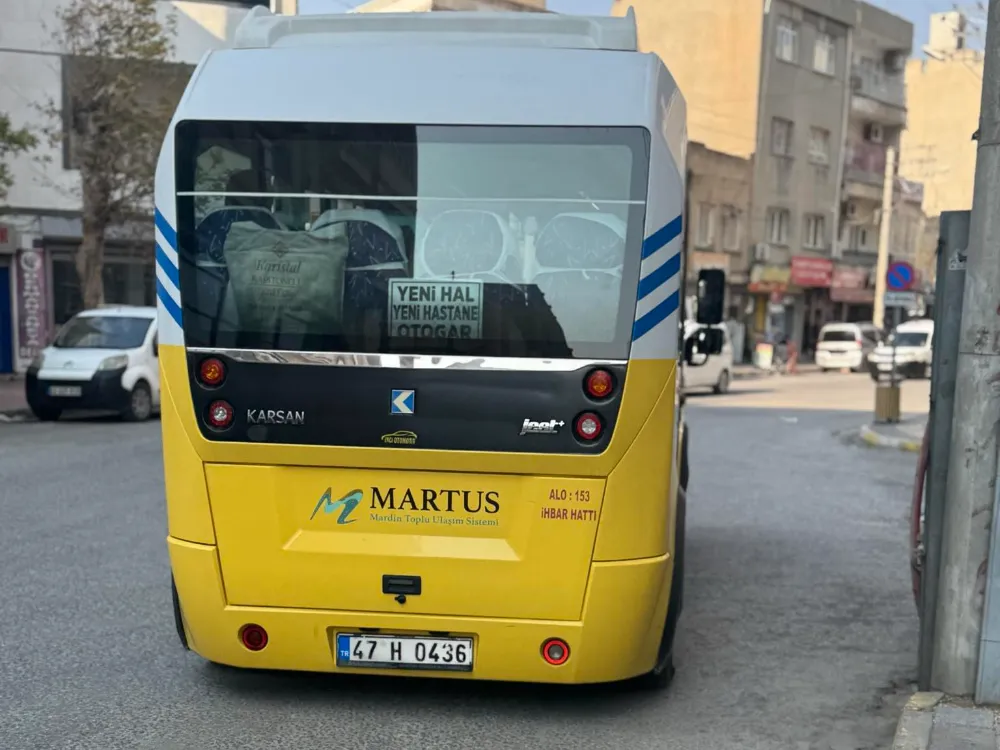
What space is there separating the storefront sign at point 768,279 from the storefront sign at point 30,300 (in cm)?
2602

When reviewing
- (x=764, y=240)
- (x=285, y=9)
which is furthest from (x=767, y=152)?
(x=285, y=9)

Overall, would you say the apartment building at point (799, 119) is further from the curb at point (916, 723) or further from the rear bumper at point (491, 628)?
the rear bumper at point (491, 628)

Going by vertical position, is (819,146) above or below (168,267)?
above

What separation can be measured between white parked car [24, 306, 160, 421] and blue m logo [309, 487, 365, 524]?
462 inches

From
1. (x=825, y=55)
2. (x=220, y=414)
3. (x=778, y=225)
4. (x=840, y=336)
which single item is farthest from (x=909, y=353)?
(x=220, y=414)

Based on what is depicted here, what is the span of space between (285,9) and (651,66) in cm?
2248

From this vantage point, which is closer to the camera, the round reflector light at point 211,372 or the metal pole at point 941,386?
the round reflector light at point 211,372

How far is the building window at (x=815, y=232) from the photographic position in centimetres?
4403

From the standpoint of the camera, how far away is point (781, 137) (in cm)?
4225

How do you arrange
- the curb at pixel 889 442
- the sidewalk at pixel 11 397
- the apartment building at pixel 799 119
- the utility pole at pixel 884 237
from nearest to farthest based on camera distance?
the curb at pixel 889 442 < the sidewalk at pixel 11 397 < the apartment building at pixel 799 119 < the utility pole at pixel 884 237

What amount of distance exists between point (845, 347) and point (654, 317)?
35573mm

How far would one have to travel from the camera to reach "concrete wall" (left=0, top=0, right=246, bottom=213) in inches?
886

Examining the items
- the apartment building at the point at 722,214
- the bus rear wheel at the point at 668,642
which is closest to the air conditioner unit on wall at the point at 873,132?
the apartment building at the point at 722,214

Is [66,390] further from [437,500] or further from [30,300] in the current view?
[437,500]
